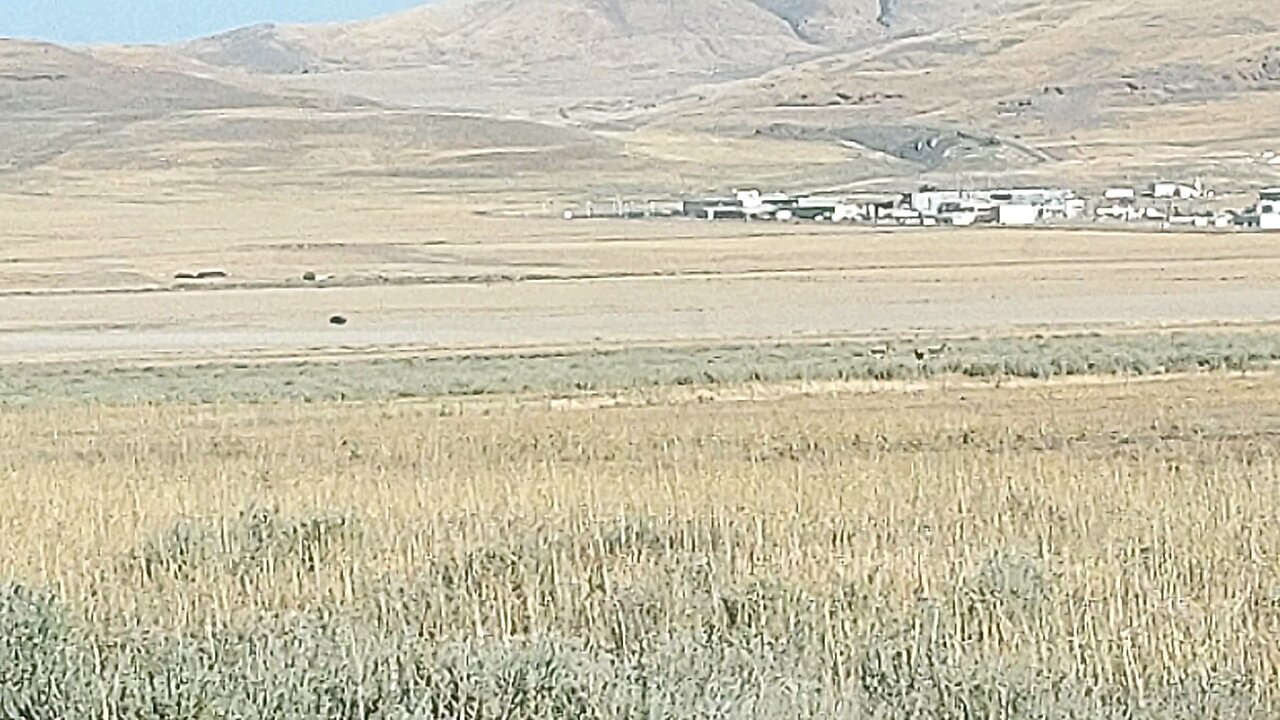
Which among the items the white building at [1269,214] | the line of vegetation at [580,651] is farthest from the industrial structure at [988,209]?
the line of vegetation at [580,651]

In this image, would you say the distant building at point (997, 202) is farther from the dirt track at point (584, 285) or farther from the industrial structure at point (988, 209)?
the dirt track at point (584, 285)

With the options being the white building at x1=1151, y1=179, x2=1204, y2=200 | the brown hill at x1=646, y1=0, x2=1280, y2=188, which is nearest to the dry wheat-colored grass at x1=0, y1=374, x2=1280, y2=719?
the white building at x1=1151, y1=179, x2=1204, y2=200

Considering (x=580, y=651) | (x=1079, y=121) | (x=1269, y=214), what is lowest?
(x=1079, y=121)

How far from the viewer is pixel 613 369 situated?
30250 millimetres

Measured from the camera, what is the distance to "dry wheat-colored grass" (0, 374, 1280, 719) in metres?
7.00

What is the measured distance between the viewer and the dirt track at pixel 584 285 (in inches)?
1618

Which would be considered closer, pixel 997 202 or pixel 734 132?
pixel 997 202

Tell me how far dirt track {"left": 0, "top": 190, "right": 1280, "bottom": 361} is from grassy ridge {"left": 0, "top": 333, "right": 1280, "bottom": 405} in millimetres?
4458

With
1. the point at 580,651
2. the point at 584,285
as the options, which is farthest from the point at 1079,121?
the point at 580,651

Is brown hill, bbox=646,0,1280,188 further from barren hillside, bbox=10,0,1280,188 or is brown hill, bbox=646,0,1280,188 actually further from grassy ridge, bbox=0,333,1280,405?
grassy ridge, bbox=0,333,1280,405

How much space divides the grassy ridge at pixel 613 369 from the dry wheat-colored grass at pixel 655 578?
842 cm

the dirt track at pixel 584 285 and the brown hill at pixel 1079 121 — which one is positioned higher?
the dirt track at pixel 584 285

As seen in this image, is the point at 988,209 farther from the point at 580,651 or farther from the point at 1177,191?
the point at 580,651

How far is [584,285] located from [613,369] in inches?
934
